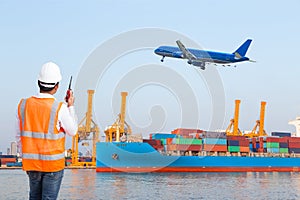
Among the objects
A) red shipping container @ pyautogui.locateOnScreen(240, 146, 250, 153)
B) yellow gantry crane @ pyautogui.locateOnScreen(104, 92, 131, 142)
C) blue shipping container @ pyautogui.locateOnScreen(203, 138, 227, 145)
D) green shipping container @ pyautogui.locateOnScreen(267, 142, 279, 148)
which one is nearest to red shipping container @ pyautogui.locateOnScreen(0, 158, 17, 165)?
yellow gantry crane @ pyautogui.locateOnScreen(104, 92, 131, 142)

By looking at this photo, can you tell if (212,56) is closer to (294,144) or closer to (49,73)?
(49,73)

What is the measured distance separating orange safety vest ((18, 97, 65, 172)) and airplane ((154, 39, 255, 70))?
85.2 feet

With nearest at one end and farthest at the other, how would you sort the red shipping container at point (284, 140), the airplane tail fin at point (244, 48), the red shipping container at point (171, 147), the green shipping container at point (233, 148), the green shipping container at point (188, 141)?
the airplane tail fin at point (244, 48) → the red shipping container at point (171, 147) → the green shipping container at point (188, 141) → the green shipping container at point (233, 148) → the red shipping container at point (284, 140)

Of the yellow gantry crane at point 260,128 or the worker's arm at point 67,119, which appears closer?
the worker's arm at point 67,119

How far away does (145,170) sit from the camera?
56.1 meters

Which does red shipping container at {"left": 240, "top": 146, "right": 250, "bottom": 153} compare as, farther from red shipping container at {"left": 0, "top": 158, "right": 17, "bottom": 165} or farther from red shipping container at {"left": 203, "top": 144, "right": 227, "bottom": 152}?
red shipping container at {"left": 0, "top": 158, "right": 17, "bottom": 165}

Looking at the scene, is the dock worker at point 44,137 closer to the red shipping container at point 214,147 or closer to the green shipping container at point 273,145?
the red shipping container at point 214,147

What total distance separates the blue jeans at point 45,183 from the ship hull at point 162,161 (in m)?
51.2

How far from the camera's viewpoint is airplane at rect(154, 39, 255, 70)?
30.1m

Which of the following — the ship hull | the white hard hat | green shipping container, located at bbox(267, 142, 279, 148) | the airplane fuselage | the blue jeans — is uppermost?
the airplane fuselage

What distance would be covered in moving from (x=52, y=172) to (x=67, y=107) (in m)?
0.47

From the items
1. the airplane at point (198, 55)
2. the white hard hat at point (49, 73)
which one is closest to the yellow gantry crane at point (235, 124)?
the airplane at point (198, 55)

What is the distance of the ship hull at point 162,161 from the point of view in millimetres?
54594

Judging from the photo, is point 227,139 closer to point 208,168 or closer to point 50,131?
point 208,168
